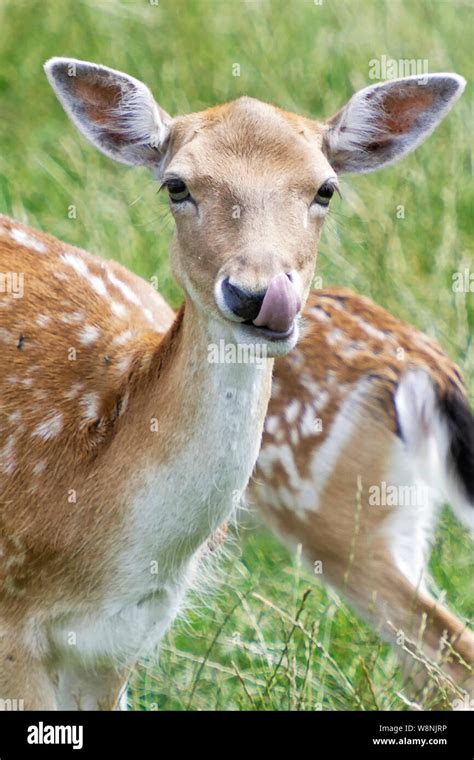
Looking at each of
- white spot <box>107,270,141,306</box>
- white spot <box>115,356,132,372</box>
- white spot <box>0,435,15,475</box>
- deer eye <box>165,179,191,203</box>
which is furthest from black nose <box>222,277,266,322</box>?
white spot <box>107,270,141,306</box>

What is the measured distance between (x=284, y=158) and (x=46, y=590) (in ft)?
4.15

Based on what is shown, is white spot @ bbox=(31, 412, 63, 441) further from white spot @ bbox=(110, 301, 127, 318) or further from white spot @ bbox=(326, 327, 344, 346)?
white spot @ bbox=(326, 327, 344, 346)

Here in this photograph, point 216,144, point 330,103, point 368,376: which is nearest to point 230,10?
point 330,103

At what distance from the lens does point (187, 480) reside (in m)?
4.05

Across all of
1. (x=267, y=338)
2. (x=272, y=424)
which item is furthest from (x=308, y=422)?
(x=267, y=338)

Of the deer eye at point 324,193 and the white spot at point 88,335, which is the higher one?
the deer eye at point 324,193

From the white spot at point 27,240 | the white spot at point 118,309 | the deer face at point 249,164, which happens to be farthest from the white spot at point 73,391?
the white spot at point 27,240

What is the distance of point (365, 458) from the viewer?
16.6ft

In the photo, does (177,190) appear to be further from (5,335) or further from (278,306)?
(5,335)

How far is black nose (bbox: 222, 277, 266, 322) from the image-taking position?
3598mm

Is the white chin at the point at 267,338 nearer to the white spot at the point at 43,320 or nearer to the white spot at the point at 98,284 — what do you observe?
the white spot at the point at 43,320

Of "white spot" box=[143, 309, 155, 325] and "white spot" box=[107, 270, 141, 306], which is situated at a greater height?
"white spot" box=[107, 270, 141, 306]

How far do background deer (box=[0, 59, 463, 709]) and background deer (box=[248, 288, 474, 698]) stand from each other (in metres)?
0.69

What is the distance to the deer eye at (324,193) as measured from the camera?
13.1 ft
